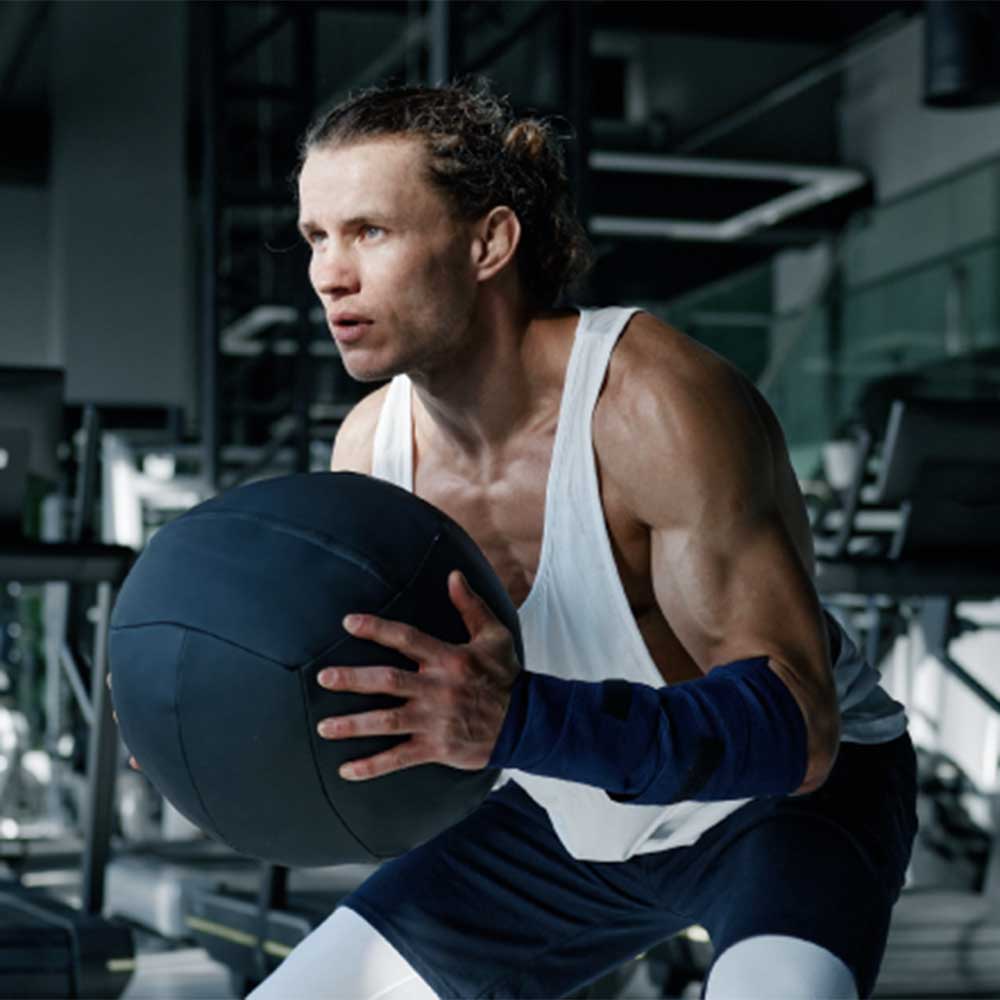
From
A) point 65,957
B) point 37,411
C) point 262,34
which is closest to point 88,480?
point 37,411

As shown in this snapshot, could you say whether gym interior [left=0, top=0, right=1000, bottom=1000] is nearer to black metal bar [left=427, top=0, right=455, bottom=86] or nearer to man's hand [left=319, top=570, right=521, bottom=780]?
black metal bar [left=427, top=0, right=455, bottom=86]

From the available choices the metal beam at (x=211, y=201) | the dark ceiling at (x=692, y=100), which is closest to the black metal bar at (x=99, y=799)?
the metal beam at (x=211, y=201)

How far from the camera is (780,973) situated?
5.05 feet

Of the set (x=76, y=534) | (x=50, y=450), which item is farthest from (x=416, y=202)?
(x=76, y=534)

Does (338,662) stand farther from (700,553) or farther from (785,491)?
(785,491)

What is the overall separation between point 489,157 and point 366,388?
19.7 ft

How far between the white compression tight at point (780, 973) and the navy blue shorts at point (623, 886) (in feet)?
0.09

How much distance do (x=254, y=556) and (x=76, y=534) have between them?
93.4 inches

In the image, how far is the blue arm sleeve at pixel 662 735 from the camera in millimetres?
1388

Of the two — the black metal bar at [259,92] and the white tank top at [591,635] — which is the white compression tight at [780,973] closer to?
the white tank top at [591,635]

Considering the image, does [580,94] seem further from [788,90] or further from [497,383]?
[788,90]

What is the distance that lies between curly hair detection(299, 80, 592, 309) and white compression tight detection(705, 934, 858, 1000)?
2.34 ft

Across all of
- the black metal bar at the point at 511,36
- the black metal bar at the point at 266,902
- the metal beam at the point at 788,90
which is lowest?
the black metal bar at the point at 266,902

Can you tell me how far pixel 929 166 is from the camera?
11.1 meters
